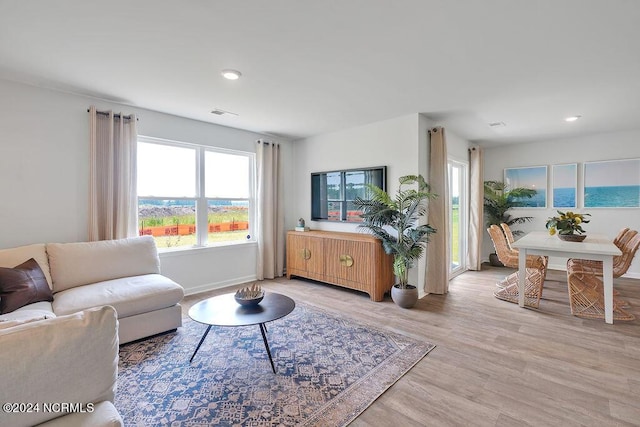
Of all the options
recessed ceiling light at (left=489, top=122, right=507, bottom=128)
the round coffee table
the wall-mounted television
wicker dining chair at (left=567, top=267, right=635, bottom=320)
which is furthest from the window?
wicker dining chair at (left=567, top=267, right=635, bottom=320)

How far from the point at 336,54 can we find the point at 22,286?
3.14 m

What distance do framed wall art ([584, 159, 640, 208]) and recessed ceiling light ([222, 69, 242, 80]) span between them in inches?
240

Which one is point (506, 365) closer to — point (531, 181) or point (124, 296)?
point (124, 296)

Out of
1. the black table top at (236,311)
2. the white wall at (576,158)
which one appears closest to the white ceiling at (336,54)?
the white wall at (576,158)

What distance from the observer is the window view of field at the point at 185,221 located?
3.99 m

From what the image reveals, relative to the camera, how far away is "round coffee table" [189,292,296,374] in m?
2.24

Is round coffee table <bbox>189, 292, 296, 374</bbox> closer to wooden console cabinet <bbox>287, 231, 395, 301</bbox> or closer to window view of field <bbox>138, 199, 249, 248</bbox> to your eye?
wooden console cabinet <bbox>287, 231, 395, 301</bbox>

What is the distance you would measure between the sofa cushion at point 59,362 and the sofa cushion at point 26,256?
96.6 inches

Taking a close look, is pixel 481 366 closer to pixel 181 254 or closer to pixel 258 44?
pixel 258 44

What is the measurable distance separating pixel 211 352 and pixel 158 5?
2625 millimetres

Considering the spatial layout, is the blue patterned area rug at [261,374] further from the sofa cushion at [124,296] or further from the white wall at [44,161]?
the white wall at [44,161]

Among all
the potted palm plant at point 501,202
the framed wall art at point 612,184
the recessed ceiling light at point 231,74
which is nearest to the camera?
the recessed ceiling light at point 231,74

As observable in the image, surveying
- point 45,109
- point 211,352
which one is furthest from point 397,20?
point 45,109

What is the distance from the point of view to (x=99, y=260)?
121 inches
